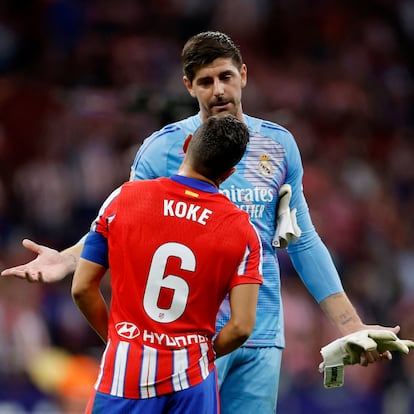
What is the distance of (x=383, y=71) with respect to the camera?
47.5 ft

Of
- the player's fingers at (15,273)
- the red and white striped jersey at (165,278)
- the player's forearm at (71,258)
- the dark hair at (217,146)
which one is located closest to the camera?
the red and white striped jersey at (165,278)

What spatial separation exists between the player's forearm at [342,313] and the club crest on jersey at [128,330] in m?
1.03

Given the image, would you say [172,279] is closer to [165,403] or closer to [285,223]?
[165,403]

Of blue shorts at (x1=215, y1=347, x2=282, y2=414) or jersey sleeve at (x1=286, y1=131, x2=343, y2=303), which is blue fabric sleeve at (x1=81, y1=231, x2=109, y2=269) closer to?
blue shorts at (x1=215, y1=347, x2=282, y2=414)

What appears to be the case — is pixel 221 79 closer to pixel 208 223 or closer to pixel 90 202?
pixel 208 223

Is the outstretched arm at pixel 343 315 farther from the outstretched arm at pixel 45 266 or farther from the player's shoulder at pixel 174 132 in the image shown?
the outstretched arm at pixel 45 266

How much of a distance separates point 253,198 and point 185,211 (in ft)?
2.63

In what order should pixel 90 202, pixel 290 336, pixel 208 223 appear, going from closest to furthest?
pixel 208 223
pixel 290 336
pixel 90 202

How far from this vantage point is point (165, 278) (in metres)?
3.74

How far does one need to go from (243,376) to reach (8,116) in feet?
24.3

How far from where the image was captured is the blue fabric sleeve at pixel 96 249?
3.85 metres

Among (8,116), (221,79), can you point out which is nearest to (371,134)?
(8,116)

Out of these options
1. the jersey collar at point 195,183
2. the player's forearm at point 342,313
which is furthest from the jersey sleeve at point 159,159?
the player's forearm at point 342,313

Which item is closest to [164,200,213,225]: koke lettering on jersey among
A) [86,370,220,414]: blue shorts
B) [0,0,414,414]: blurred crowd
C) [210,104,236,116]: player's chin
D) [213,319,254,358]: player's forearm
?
[213,319,254,358]: player's forearm
